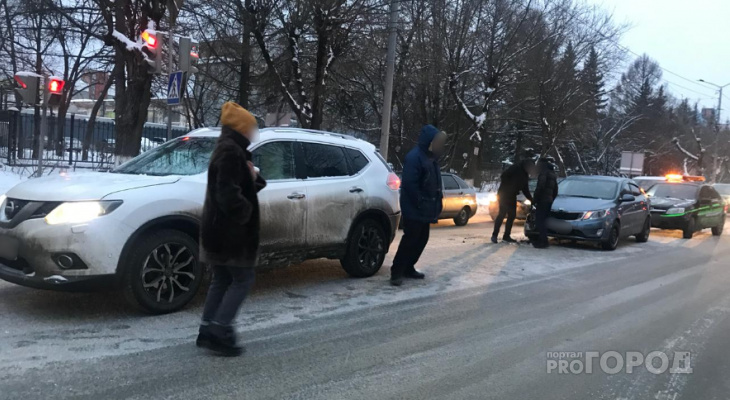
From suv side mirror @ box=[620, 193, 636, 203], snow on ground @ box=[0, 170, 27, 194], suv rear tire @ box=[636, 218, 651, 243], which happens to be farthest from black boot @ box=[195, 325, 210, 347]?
snow on ground @ box=[0, 170, 27, 194]

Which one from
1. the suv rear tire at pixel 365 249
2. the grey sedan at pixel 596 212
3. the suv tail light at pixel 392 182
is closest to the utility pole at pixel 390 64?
the grey sedan at pixel 596 212

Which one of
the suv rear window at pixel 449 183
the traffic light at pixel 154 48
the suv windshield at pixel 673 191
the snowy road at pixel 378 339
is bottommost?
the snowy road at pixel 378 339

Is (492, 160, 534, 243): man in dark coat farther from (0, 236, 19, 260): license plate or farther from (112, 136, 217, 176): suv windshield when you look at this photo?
(0, 236, 19, 260): license plate

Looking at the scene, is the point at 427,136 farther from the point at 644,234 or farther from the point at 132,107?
the point at 132,107

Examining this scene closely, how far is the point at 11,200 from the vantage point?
16.0 feet

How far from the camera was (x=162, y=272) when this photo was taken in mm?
4996

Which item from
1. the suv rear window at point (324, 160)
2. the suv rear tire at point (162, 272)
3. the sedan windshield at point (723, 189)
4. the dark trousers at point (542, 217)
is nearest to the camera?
the suv rear tire at point (162, 272)

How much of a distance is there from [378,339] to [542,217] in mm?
6903

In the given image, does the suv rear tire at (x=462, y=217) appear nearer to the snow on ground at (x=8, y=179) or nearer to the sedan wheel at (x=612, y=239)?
the sedan wheel at (x=612, y=239)

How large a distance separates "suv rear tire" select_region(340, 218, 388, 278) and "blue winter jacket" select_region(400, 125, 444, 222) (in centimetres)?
49

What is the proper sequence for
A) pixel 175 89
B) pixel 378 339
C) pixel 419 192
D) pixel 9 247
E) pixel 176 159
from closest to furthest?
pixel 9 247 → pixel 378 339 → pixel 176 159 → pixel 419 192 → pixel 175 89

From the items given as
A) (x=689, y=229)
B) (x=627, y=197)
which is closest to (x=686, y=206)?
(x=689, y=229)

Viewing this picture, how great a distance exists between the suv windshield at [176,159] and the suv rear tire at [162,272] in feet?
2.65

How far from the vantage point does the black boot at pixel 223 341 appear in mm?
4234
